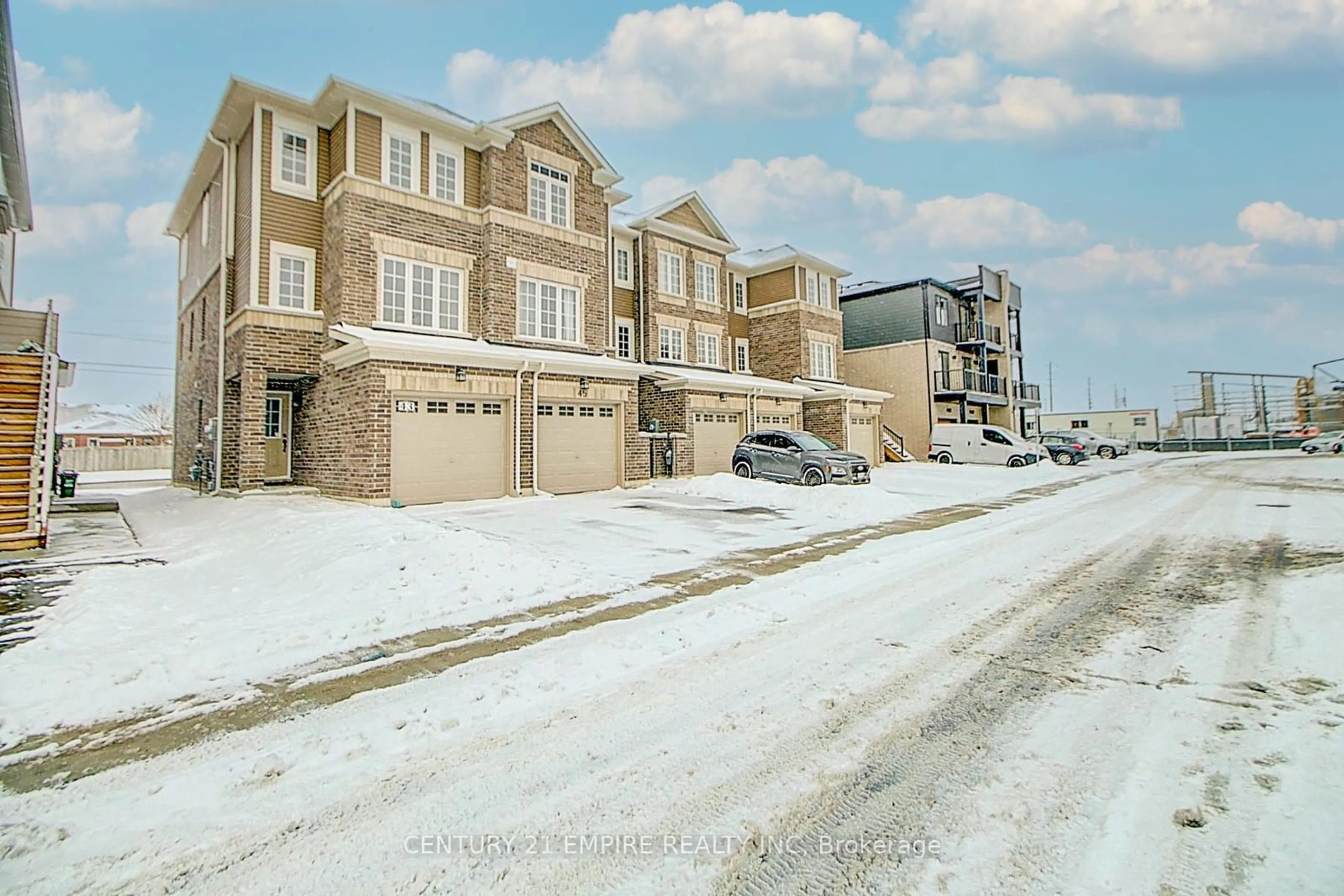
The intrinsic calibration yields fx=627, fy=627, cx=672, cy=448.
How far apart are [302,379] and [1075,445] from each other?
Answer: 34677 mm

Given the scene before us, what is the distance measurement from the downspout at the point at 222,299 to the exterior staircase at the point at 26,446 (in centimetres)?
651

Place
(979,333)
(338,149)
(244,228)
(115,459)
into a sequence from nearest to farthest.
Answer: (338,149) < (244,228) < (115,459) < (979,333)

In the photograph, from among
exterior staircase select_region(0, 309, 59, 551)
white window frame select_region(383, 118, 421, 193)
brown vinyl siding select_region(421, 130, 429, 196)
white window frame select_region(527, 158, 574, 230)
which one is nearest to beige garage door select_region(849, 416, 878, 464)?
white window frame select_region(527, 158, 574, 230)

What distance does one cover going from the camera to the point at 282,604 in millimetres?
5895

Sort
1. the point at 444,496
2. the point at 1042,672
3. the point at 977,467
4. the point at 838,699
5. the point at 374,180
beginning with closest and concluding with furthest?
the point at 838,699
the point at 1042,672
the point at 444,496
the point at 374,180
the point at 977,467

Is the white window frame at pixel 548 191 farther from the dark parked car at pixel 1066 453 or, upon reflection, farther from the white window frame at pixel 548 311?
the dark parked car at pixel 1066 453

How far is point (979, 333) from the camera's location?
35.2m

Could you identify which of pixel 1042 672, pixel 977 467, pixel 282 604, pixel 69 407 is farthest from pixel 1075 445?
pixel 69 407

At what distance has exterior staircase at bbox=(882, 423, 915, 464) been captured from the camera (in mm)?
29750

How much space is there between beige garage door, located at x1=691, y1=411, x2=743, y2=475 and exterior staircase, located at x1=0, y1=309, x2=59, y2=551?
583 inches

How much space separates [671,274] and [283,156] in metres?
13.0

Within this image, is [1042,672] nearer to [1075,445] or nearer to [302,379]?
[302,379]

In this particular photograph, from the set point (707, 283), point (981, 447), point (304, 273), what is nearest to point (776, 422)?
point (707, 283)

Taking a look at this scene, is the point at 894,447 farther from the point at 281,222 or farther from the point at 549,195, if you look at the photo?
the point at 281,222
